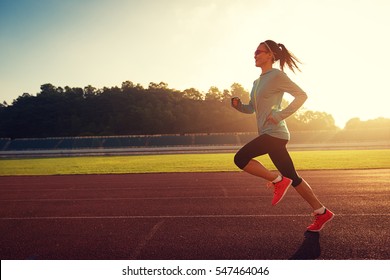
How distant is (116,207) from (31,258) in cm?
290

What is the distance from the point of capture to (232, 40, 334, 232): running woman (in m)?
3.96

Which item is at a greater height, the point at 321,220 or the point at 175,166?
the point at 321,220

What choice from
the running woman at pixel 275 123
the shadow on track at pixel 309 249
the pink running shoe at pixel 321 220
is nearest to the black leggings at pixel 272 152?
the running woman at pixel 275 123

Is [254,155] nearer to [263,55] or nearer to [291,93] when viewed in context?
[291,93]

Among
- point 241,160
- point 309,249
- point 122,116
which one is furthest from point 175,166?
point 122,116

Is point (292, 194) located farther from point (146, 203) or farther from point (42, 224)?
point (42, 224)

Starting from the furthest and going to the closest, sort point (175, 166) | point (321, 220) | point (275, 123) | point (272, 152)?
point (175, 166)
point (321, 220)
point (272, 152)
point (275, 123)

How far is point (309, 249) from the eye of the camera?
3557 mm

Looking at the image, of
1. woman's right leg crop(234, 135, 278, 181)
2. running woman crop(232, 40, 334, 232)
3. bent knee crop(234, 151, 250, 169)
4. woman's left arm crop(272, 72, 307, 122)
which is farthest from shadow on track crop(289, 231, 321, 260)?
woman's left arm crop(272, 72, 307, 122)

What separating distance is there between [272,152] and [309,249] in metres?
1.22

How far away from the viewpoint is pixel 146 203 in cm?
685

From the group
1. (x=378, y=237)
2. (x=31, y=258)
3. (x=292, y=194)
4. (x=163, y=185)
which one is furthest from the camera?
(x=163, y=185)

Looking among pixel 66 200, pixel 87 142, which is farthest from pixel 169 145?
pixel 66 200

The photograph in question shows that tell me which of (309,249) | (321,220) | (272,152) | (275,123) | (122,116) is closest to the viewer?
(309,249)
